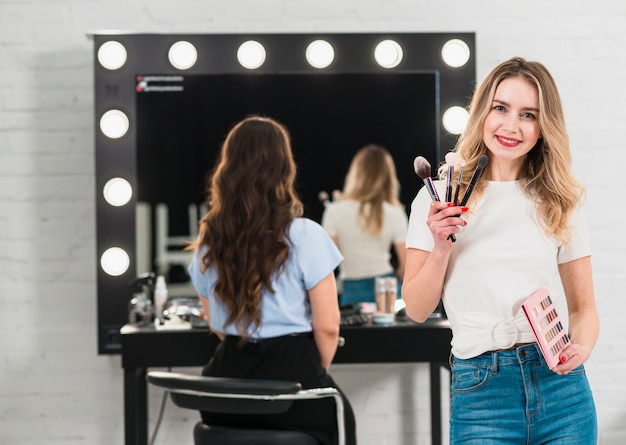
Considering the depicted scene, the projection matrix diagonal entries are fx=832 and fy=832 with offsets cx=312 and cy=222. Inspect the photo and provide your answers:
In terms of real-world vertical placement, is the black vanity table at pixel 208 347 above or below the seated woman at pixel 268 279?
below

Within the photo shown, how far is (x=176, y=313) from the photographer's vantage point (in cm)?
228

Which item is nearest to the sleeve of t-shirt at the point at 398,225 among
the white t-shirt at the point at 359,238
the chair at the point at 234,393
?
the white t-shirt at the point at 359,238

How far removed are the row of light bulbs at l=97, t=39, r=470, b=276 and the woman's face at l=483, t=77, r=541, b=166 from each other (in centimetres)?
99

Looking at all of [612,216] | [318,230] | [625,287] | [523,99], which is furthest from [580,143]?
[523,99]

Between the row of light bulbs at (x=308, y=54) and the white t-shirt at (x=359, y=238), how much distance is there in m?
0.41

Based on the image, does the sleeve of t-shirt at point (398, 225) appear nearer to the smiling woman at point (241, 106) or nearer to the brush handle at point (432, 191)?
the smiling woman at point (241, 106)

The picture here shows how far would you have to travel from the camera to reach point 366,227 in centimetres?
237

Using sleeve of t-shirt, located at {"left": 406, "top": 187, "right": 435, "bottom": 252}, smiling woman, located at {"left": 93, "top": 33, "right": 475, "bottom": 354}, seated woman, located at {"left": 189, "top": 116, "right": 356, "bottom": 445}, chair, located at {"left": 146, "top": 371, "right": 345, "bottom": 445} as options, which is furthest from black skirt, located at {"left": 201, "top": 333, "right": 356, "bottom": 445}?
smiling woman, located at {"left": 93, "top": 33, "right": 475, "bottom": 354}

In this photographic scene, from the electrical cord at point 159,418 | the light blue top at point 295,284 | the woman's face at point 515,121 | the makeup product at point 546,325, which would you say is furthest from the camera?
the electrical cord at point 159,418

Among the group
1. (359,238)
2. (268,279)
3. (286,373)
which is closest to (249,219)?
(268,279)

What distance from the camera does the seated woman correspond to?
1.71m

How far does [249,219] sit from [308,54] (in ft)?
2.49

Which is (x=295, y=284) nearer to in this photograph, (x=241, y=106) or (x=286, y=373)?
(x=286, y=373)

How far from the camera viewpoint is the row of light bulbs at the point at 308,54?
2.31 meters
